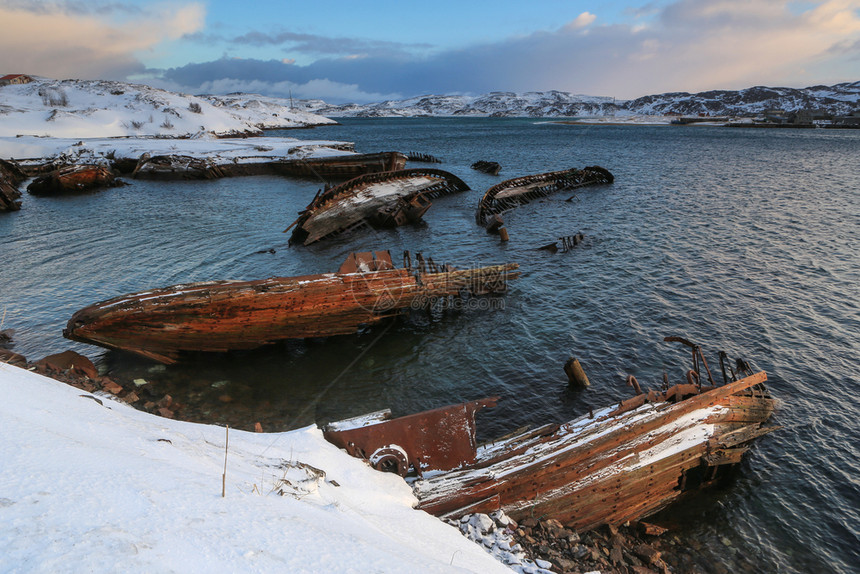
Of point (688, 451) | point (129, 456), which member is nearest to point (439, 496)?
point (129, 456)

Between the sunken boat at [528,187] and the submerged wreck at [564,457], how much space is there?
26.2 meters

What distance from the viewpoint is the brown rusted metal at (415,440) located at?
906 cm

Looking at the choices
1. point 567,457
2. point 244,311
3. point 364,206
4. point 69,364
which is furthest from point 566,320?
point 364,206

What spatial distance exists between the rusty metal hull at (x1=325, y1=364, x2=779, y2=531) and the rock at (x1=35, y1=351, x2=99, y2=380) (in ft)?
26.1

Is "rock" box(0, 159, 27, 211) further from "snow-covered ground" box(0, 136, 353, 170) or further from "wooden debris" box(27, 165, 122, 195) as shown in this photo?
"snow-covered ground" box(0, 136, 353, 170)

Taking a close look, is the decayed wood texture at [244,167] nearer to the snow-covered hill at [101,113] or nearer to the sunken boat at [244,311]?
the snow-covered hill at [101,113]

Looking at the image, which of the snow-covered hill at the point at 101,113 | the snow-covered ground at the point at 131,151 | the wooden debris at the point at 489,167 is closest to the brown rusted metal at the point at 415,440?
the wooden debris at the point at 489,167

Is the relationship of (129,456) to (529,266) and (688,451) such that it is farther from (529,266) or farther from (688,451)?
(529,266)

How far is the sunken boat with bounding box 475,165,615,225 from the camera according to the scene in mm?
37716

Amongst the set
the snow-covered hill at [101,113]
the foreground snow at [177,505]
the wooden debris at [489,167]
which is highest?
the snow-covered hill at [101,113]

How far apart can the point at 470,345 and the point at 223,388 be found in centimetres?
880

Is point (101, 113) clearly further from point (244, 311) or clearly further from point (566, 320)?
point (566, 320)

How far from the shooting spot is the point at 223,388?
13.5 meters

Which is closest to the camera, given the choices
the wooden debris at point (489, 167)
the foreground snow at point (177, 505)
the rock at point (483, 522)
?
the foreground snow at point (177, 505)
